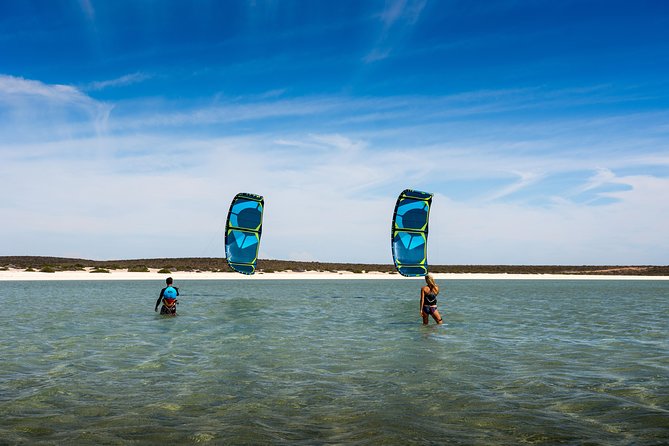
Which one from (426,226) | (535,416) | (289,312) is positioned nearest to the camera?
(535,416)

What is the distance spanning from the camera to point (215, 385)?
10.3 meters

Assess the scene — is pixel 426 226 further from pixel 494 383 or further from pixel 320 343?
pixel 494 383

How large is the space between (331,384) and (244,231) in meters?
27.5

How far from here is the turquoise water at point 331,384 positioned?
7.44 meters

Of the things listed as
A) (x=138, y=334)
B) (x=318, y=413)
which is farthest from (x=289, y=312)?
(x=318, y=413)

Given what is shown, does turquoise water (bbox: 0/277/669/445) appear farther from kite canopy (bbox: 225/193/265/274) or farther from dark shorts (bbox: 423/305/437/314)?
kite canopy (bbox: 225/193/265/274)

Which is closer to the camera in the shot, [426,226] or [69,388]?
[69,388]

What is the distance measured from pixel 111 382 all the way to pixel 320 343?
21.6 ft

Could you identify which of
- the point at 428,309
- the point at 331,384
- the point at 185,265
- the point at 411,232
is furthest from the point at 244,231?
the point at 185,265

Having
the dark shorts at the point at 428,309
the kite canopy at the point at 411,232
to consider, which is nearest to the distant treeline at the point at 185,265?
the kite canopy at the point at 411,232

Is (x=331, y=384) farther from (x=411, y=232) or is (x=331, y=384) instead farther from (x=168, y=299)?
(x=411, y=232)

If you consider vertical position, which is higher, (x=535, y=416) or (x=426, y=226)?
(x=426, y=226)

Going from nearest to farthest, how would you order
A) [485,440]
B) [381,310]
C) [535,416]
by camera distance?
[485,440], [535,416], [381,310]

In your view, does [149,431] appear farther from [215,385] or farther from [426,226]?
[426,226]
